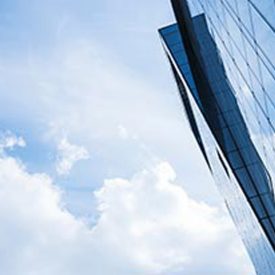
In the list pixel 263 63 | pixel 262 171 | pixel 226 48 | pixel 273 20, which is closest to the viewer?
pixel 273 20

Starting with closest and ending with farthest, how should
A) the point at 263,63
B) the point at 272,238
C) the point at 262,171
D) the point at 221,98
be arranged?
1. the point at 263,63
2. the point at 262,171
3. the point at 272,238
4. the point at 221,98

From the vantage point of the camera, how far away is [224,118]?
3125 cm

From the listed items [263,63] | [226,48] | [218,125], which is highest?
[218,125]

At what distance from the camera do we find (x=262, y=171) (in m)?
24.4

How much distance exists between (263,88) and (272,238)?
12770 mm

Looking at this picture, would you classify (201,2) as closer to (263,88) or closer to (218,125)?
(218,125)

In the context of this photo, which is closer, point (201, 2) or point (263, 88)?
point (263, 88)

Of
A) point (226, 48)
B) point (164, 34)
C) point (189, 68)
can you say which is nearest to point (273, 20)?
point (226, 48)

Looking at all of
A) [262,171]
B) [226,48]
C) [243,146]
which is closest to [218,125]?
[243,146]

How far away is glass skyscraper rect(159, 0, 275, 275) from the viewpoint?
26172mm

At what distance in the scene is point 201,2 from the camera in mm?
27172

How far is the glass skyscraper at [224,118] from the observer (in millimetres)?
26172

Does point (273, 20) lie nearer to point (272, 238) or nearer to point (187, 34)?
point (272, 238)

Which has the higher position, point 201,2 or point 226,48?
point 201,2
